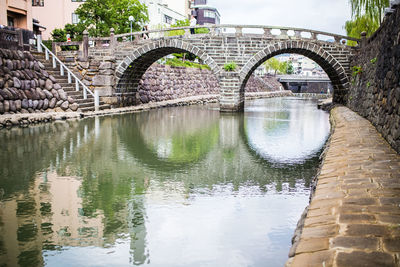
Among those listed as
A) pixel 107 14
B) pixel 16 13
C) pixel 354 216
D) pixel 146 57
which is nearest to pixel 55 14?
pixel 107 14

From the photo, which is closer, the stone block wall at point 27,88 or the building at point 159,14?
the stone block wall at point 27,88

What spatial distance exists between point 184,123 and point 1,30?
702 centimetres

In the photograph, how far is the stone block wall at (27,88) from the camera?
13.8m

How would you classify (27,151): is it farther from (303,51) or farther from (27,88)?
(303,51)

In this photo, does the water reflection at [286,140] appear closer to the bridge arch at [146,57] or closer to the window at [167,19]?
the bridge arch at [146,57]

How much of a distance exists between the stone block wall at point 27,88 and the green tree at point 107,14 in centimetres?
1248

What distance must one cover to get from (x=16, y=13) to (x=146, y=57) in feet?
31.7

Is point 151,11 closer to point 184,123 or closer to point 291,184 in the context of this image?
point 184,123

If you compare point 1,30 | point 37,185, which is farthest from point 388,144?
point 1,30

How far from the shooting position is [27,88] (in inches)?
581

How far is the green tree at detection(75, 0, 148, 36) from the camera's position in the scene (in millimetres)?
28109

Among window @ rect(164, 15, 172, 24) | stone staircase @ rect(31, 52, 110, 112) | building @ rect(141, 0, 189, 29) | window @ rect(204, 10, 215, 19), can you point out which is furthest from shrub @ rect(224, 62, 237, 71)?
window @ rect(204, 10, 215, 19)

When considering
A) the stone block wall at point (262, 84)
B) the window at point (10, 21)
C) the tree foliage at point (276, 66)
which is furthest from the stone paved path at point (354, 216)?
the tree foliage at point (276, 66)

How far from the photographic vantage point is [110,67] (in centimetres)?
2039
